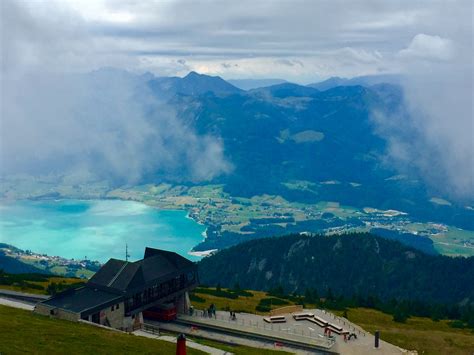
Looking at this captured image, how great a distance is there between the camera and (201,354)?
61.8m

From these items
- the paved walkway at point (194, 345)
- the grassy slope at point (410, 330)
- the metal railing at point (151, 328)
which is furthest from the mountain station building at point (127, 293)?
the grassy slope at point (410, 330)

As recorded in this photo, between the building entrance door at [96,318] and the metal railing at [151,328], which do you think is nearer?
the building entrance door at [96,318]

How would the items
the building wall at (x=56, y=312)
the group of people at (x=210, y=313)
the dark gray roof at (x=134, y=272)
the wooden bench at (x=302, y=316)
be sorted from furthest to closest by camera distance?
the wooden bench at (x=302, y=316)
the group of people at (x=210, y=313)
the dark gray roof at (x=134, y=272)
the building wall at (x=56, y=312)

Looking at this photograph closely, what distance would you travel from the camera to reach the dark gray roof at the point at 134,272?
254 feet

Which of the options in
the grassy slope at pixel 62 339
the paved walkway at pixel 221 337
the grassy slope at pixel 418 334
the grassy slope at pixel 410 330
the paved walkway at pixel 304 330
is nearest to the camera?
the grassy slope at pixel 62 339

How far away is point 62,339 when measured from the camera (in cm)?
5606

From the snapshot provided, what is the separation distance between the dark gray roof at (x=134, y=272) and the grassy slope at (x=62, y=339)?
10.5 metres

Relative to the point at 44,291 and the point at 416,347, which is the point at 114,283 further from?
the point at 416,347

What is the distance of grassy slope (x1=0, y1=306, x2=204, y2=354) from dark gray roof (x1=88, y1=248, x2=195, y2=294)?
10.5 m

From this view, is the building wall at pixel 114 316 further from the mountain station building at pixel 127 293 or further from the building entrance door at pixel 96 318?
the building entrance door at pixel 96 318

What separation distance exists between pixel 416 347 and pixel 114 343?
40.5 m

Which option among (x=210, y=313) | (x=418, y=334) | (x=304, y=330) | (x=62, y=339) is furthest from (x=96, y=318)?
(x=418, y=334)

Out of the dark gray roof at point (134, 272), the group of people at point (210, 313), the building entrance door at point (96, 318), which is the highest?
the dark gray roof at point (134, 272)

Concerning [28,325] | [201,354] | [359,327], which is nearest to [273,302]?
[359,327]
